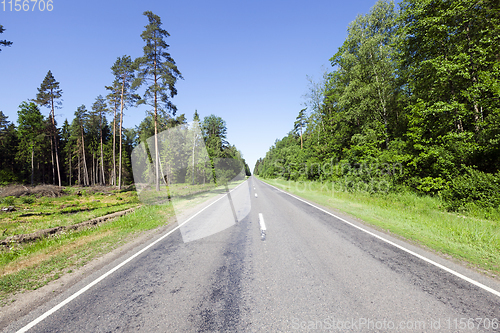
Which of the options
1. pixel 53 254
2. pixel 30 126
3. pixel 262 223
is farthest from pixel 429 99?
pixel 30 126

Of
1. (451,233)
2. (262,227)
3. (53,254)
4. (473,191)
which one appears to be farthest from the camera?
(473,191)

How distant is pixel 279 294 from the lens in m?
3.23

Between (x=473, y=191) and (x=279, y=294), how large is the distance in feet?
37.8

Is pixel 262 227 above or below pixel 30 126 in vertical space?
below

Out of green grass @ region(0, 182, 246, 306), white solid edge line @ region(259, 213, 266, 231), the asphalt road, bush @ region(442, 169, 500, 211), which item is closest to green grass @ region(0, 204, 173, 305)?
green grass @ region(0, 182, 246, 306)

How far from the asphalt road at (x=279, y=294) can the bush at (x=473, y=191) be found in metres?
6.73

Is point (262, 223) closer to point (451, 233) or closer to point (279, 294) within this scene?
point (279, 294)

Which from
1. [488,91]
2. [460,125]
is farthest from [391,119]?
[488,91]

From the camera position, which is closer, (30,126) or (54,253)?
(54,253)

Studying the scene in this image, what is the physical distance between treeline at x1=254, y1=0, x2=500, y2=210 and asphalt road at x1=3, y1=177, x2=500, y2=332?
8486mm

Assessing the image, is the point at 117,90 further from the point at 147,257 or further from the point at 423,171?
the point at 423,171

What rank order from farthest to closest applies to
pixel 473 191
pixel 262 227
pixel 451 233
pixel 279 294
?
pixel 473 191 < pixel 262 227 < pixel 451 233 < pixel 279 294

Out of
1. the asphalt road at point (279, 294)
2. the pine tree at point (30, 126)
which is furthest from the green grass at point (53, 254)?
the pine tree at point (30, 126)

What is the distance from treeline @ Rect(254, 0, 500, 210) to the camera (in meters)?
9.48
